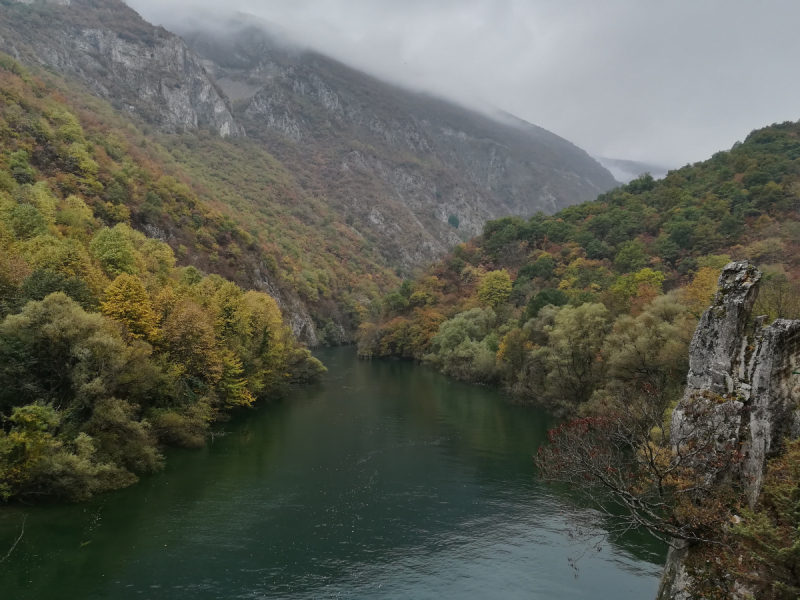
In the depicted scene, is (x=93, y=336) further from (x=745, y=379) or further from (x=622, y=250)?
(x=622, y=250)

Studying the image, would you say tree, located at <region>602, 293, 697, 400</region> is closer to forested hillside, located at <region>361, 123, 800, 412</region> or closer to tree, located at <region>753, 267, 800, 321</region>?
forested hillside, located at <region>361, 123, 800, 412</region>

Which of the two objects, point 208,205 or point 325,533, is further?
point 208,205

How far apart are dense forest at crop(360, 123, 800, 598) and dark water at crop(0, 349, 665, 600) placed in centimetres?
443

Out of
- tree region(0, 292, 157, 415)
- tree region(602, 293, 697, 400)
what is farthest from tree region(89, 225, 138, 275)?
tree region(602, 293, 697, 400)

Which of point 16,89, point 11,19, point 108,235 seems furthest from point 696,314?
point 11,19

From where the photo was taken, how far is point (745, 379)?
1528 cm

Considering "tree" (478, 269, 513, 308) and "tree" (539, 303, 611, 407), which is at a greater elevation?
"tree" (478, 269, 513, 308)

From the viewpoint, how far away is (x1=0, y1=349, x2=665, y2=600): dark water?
21047 mm

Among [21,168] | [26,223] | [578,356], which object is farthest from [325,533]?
[21,168]

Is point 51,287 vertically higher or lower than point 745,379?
higher

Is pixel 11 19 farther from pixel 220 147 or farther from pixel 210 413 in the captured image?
pixel 210 413

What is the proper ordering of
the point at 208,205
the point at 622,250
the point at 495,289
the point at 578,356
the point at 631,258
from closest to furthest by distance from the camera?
the point at 578,356 < the point at 631,258 < the point at 622,250 < the point at 495,289 < the point at 208,205

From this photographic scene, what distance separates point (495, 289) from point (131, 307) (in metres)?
66.0

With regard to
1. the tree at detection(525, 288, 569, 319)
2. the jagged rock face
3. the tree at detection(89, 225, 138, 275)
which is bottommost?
the tree at detection(89, 225, 138, 275)
